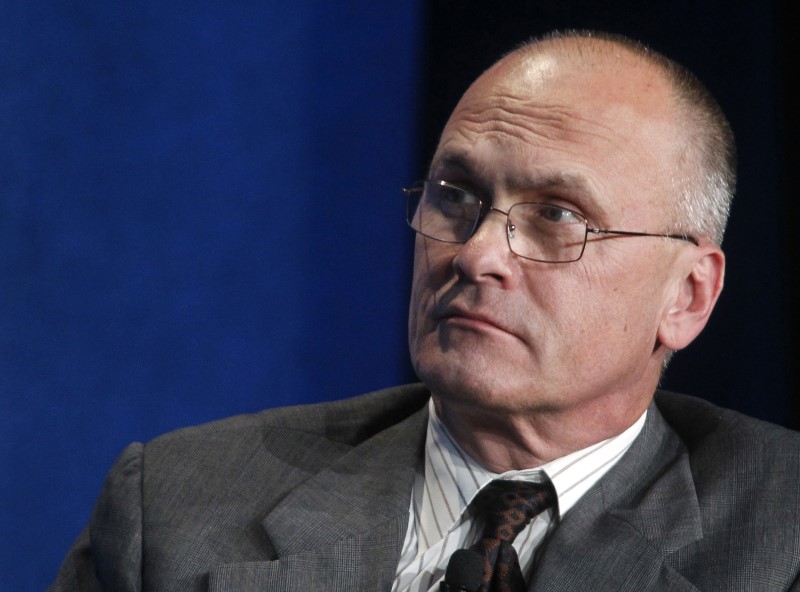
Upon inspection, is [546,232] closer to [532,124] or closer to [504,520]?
[532,124]

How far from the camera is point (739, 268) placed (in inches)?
87.1

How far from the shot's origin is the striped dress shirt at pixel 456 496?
5.63ft

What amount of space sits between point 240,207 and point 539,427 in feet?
3.26

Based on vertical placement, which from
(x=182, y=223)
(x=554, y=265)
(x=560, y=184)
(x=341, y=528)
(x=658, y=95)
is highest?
(x=658, y=95)

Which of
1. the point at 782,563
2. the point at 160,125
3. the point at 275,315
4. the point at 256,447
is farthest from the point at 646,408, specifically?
the point at 160,125

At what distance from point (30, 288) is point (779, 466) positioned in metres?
1.45

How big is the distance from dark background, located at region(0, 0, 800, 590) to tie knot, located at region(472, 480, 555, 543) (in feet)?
2.22

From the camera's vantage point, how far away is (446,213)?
1825 mm

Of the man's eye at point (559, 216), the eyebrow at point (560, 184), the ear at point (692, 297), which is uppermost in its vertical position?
the eyebrow at point (560, 184)

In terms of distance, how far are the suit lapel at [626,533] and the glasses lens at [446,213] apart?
1.50 ft

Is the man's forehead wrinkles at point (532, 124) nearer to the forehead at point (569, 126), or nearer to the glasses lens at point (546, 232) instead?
the forehead at point (569, 126)

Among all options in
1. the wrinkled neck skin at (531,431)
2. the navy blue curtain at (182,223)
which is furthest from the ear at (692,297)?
the navy blue curtain at (182,223)

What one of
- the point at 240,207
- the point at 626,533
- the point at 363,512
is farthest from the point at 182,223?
the point at 626,533

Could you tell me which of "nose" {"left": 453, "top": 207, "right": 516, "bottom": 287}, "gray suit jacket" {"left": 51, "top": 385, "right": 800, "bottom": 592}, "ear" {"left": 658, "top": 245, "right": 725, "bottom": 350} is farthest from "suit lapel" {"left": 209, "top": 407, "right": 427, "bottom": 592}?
"ear" {"left": 658, "top": 245, "right": 725, "bottom": 350}
